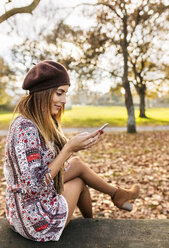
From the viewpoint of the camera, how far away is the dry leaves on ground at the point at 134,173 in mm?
3643

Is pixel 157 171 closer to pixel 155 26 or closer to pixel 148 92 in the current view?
pixel 155 26

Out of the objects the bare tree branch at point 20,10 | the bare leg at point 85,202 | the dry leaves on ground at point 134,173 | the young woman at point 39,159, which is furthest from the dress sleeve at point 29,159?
the bare tree branch at point 20,10

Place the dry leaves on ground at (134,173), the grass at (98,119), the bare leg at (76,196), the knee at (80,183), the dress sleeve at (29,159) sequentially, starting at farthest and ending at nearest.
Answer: the grass at (98,119) → the dry leaves on ground at (134,173) → the knee at (80,183) → the bare leg at (76,196) → the dress sleeve at (29,159)

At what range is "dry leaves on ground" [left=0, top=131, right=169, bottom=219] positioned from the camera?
143 inches

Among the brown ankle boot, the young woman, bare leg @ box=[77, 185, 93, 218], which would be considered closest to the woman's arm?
the young woman

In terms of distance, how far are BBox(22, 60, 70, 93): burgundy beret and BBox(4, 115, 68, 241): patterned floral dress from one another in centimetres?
29

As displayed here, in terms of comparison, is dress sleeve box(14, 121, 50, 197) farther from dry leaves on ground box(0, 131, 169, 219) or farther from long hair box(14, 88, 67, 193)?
dry leaves on ground box(0, 131, 169, 219)

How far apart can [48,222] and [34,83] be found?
112 centimetres

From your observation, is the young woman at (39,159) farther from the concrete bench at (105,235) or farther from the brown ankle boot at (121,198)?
the brown ankle boot at (121,198)

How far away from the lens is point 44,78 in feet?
6.19

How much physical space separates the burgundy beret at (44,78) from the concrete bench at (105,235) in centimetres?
131

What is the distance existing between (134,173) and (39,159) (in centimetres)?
400

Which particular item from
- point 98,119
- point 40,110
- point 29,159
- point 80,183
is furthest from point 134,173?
point 98,119

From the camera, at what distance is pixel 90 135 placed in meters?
1.98
